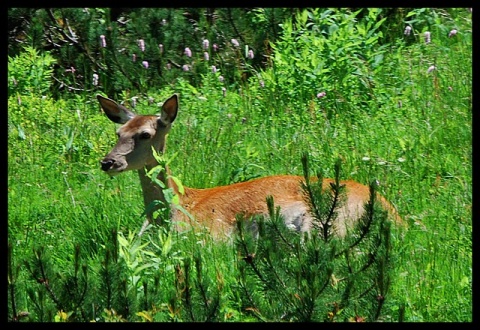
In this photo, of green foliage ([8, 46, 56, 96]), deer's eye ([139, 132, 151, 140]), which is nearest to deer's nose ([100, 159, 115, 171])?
deer's eye ([139, 132, 151, 140])

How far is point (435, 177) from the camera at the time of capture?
903 centimetres

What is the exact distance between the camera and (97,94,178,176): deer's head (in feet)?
29.2

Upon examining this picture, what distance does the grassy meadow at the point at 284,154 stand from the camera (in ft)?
24.0

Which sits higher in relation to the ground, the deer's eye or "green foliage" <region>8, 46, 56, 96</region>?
the deer's eye

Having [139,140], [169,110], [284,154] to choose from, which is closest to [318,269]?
[139,140]

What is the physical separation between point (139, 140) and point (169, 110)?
387 millimetres

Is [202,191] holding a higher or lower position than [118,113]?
lower

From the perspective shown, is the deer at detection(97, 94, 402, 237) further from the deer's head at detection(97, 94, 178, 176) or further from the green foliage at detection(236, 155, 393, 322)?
the green foliage at detection(236, 155, 393, 322)

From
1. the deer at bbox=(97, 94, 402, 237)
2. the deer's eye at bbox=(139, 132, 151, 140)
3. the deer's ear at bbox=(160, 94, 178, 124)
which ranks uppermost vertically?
the deer's ear at bbox=(160, 94, 178, 124)

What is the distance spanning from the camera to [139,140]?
9070 millimetres

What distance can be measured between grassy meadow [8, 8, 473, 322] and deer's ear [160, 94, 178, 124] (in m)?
0.36

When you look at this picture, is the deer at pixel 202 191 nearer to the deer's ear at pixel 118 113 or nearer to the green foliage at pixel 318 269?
the deer's ear at pixel 118 113

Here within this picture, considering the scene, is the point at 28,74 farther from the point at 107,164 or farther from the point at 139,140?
the point at 107,164

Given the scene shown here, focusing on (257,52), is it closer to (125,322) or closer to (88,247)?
(88,247)
